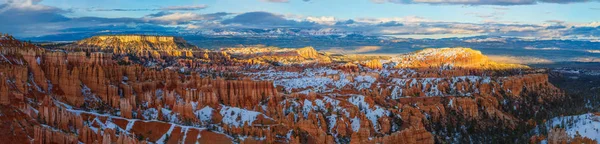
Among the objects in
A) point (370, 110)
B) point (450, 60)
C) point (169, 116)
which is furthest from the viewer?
point (450, 60)

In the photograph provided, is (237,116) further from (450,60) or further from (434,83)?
(450,60)

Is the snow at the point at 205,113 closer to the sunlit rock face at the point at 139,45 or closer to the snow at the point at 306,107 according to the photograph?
the snow at the point at 306,107

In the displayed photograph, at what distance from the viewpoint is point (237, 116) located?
81.8m

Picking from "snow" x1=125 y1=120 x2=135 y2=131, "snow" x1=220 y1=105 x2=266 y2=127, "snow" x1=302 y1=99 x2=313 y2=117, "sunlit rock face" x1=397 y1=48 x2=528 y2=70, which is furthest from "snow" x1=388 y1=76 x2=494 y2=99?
"snow" x1=125 y1=120 x2=135 y2=131

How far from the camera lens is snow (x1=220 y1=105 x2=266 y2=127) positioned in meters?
79.9

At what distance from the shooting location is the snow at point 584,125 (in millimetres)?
80375

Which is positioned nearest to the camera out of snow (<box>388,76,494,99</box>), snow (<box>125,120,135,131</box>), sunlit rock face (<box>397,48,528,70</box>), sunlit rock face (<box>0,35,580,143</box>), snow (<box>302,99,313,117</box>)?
sunlit rock face (<box>0,35,580,143</box>)

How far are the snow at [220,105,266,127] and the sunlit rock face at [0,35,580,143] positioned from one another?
0.13 metres

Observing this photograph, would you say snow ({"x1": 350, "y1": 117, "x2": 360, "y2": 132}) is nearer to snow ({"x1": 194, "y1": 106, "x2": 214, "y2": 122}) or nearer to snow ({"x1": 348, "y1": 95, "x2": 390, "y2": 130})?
snow ({"x1": 348, "y1": 95, "x2": 390, "y2": 130})

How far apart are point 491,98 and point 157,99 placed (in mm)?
47895

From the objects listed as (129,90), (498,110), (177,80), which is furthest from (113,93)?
(498,110)

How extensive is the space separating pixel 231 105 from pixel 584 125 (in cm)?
4089

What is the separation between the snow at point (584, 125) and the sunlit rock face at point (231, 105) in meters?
7.50

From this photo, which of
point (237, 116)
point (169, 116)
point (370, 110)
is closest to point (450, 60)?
point (370, 110)
